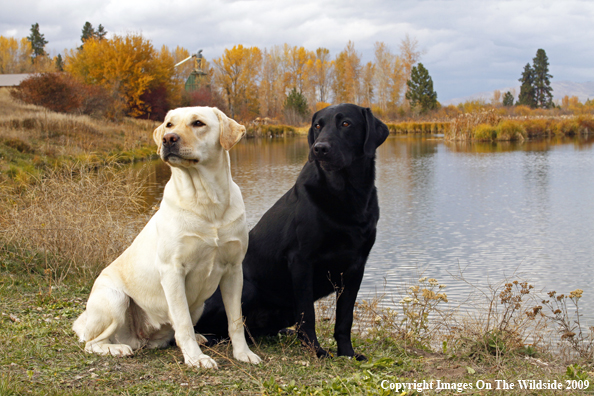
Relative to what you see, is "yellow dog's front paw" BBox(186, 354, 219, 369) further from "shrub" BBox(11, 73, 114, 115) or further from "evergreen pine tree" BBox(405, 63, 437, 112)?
"evergreen pine tree" BBox(405, 63, 437, 112)

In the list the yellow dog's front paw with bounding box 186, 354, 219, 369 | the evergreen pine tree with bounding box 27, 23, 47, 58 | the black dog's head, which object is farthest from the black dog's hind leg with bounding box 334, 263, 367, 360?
the evergreen pine tree with bounding box 27, 23, 47, 58

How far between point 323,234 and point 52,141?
20344 millimetres

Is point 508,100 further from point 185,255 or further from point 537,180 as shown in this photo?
point 185,255

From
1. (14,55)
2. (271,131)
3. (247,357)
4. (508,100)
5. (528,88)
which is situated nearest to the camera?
(247,357)

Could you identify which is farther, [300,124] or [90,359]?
[300,124]

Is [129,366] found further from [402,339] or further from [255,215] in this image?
[255,215]

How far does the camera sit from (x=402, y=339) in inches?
177

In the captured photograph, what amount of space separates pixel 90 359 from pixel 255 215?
8881mm

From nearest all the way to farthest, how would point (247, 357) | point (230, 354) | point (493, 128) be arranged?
point (247, 357)
point (230, 354)
point (493, 128)

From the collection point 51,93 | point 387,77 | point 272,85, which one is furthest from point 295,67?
point 51,93

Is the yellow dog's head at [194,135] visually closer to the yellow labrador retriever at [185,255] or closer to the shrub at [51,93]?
the yellow labrador retriever at [185,255]

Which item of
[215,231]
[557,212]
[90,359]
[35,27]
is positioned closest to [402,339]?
[215,231]

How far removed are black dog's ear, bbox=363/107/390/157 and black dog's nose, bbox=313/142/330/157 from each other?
0.38 m

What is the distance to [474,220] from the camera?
1215 centimetres
